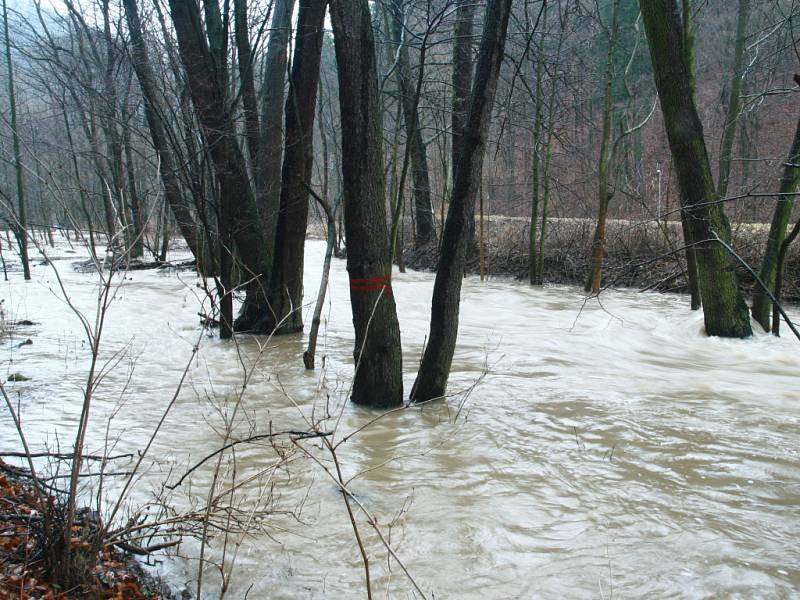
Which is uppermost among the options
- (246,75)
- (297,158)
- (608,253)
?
(246,75)

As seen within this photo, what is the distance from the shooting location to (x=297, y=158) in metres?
8.32

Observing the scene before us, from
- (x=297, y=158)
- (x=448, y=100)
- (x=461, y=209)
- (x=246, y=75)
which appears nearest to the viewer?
(x=461, y=209)

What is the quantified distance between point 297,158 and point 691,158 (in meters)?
5.13

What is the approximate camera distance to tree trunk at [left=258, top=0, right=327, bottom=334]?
7.70m

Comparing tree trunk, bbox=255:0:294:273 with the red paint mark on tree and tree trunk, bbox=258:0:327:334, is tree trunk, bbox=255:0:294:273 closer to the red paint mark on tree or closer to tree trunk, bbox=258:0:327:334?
tree trunk, bbox=258:0:327:334

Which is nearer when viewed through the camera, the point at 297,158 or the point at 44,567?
the point at 44,567

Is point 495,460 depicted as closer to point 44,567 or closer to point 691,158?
point 44,567

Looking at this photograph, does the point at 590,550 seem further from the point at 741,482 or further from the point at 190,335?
the point at 190,335

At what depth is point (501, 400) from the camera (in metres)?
6.36

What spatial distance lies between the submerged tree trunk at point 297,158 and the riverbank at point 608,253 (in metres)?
6.79

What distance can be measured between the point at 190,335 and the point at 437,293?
18.8 feet

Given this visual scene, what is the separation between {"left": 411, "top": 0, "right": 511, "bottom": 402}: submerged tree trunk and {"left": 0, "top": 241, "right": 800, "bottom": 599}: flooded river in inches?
15.8

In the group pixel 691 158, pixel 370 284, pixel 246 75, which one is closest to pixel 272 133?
pixel 246 75

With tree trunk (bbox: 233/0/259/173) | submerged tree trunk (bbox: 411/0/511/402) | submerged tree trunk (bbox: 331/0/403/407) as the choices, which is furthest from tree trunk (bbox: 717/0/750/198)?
submerged tree trunk (bbox: 331/0/403/407)
